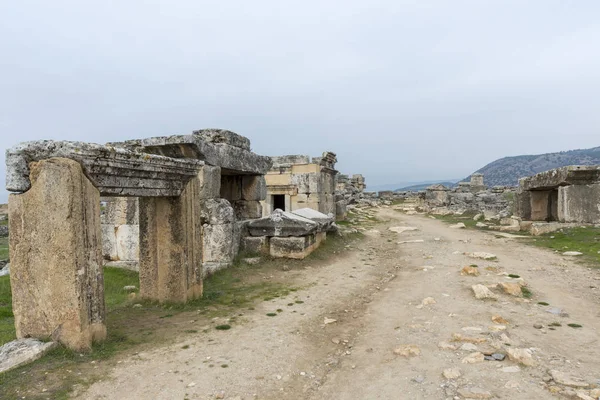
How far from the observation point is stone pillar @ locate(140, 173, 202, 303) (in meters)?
5.32

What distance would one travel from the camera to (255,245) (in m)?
8.83

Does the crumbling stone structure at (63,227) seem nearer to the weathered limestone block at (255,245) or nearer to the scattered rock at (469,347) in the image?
the scattered rock at (469,347)

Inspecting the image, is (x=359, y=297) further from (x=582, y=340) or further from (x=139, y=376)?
(x=139, y=376)

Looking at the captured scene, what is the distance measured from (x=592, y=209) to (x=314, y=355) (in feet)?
36.2

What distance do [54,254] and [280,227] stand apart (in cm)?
549

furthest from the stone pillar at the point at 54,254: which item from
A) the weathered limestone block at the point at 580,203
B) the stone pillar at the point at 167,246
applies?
the weathered limestone block at the point at 580,203

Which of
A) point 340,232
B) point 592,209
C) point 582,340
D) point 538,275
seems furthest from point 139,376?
point 592,209

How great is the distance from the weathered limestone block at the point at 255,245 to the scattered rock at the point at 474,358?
5.79 metres

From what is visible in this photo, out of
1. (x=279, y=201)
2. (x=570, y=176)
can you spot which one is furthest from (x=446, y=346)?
(x=279, y=201)

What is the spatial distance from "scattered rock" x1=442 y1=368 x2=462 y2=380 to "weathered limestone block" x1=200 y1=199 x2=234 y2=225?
17.9 feet

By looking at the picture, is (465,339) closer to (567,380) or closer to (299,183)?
(567,380)

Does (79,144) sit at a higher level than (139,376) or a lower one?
higher

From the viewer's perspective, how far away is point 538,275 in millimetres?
7062

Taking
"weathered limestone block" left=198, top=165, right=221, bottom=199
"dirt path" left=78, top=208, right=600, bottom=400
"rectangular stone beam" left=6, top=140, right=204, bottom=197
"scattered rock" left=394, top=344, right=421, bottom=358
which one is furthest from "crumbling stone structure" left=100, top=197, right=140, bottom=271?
"scattered rock" left=394, top=344, right=421, bottom=358
